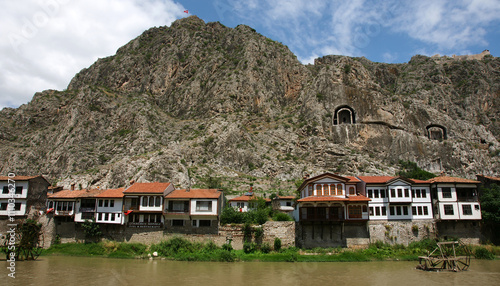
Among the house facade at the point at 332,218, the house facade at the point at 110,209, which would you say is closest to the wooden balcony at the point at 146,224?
the house facade at the point at 110,209

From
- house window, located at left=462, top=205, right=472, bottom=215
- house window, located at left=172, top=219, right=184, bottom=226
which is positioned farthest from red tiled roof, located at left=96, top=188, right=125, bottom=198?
house window, located at left=462, top=205, right=472, bottom=215

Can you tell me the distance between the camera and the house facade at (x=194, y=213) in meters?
45.2

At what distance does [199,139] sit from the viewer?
8438cm

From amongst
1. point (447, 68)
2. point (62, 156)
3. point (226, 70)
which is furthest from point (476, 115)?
point (62, 156)

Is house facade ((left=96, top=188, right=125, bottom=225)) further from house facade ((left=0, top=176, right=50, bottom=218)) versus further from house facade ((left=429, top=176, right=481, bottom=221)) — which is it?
house facade ((left=429, top=176, right=481, bottom=221))

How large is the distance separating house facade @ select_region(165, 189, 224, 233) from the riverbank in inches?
90.1

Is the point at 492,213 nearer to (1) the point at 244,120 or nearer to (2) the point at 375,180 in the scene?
(2) the point at 375,180

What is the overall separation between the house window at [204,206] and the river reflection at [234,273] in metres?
7.75

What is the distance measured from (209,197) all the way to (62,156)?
5901 cm

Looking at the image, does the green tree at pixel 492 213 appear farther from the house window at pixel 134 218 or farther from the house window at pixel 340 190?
the house window at pixel 134 218

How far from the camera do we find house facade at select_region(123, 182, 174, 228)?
152 feet

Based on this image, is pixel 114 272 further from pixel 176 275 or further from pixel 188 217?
pixel 188 217

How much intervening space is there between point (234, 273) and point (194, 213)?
45.3 feet

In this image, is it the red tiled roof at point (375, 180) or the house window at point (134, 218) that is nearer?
the red tiled roof at point (375, 180)
